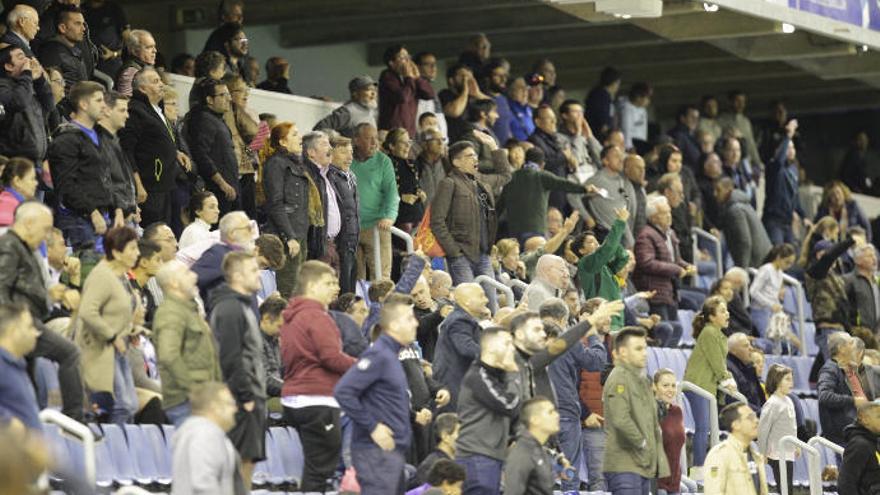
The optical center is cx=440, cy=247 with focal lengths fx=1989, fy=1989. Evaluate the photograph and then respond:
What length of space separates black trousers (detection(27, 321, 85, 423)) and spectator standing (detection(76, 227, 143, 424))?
0.53 metres

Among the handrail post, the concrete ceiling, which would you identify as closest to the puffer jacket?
the concrete ceiling

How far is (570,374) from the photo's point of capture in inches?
463

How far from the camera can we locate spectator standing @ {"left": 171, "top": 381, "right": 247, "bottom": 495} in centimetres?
792

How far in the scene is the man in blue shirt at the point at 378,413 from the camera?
913 cm

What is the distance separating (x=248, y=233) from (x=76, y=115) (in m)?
1.65

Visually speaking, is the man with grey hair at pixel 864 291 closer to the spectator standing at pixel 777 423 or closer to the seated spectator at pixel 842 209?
the seated spectator at pixel 842 209

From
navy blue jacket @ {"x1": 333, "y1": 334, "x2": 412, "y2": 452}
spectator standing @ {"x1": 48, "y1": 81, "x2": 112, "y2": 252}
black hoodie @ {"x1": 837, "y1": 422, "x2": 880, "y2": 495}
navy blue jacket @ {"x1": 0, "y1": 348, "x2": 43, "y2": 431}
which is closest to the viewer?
navy blue jacket @ {"x1": 0, "y1": 348, "x2": 43, "y2": 431}

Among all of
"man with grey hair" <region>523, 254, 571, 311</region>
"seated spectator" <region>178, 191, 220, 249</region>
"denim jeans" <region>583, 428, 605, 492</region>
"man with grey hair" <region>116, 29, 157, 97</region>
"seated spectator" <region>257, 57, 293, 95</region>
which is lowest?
"denim jeans" <region>583, 428, 605, 492</region>

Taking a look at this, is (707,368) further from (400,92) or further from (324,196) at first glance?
(400,92)

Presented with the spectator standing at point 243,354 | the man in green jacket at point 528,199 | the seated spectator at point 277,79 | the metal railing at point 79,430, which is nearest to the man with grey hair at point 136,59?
the seated spectator at point 277,79

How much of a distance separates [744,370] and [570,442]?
3.10 meters

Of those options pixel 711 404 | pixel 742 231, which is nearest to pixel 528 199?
pixel 711 404

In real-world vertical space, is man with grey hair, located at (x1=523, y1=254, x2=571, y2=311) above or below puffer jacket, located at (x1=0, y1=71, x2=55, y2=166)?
below

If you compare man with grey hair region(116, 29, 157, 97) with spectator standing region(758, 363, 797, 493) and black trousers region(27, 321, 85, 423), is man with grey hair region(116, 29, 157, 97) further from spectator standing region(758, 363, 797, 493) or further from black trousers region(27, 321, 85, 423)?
spectator standing region(758, 363, 797, 493)
